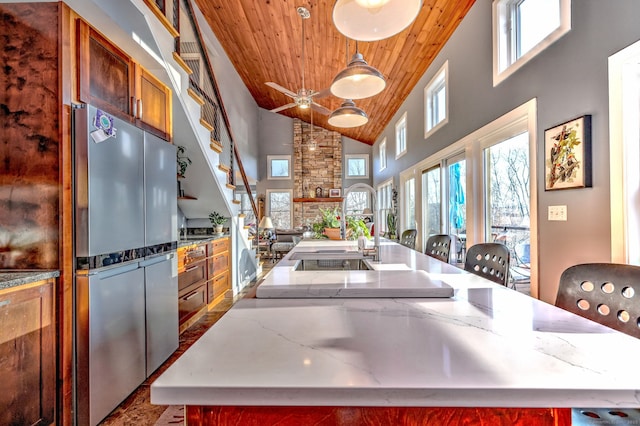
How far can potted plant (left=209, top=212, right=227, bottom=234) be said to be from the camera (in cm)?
Answer: 411

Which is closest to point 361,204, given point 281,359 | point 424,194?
point 424,194

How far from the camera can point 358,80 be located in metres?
2.26

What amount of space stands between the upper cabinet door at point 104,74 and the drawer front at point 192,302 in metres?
1.79

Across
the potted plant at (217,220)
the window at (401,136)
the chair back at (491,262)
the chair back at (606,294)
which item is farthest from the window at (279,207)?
the chair back at (606,294)

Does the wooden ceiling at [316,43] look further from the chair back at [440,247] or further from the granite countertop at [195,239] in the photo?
the granite countertop at [195,239]

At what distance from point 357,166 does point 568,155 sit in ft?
27.1

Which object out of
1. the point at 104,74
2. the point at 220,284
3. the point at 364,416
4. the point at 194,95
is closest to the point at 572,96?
the point at 364,416

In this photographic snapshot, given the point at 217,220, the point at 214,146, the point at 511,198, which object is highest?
the point at 214,146

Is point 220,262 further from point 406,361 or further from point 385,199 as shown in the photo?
point 385,199

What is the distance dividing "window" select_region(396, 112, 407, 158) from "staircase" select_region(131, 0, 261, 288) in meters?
3.10

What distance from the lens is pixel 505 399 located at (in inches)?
20.0

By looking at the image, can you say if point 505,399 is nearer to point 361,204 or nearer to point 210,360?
point 210,360

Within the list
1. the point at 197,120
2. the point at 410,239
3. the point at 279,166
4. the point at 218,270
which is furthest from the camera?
the point at 279,166

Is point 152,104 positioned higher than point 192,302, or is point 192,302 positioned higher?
point 152,104
